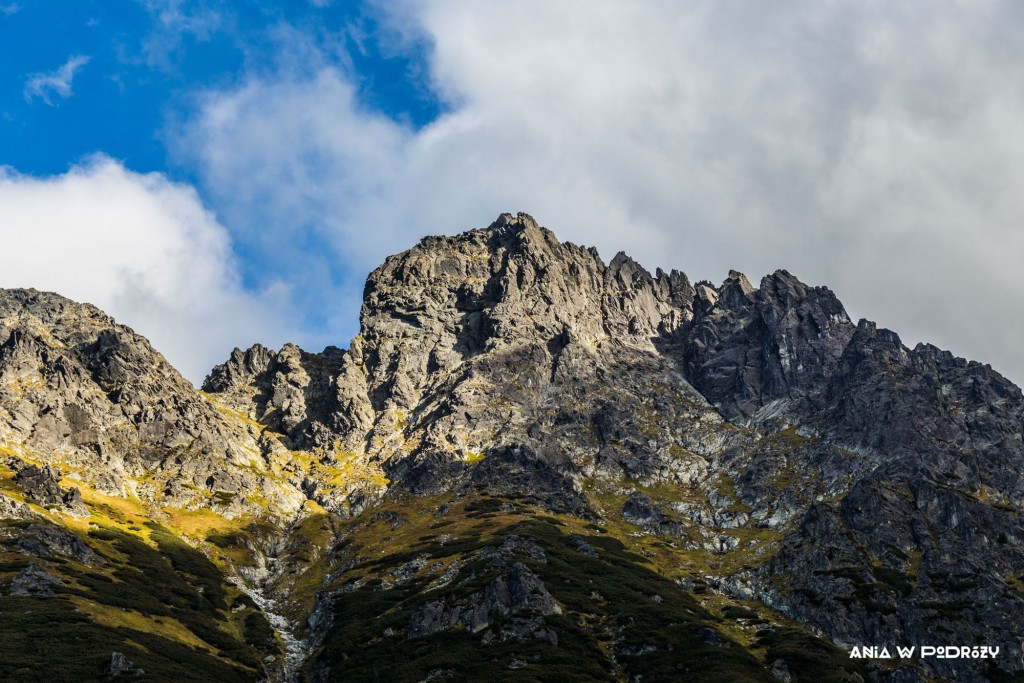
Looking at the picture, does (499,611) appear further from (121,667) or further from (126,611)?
(126,611)

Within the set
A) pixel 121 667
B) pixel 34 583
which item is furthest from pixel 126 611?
pixel 121 667

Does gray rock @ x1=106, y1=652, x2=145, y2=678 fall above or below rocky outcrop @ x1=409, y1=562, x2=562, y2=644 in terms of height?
below

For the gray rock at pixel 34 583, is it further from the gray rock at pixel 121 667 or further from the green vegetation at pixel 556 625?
the green vegetation at pixel 556 625

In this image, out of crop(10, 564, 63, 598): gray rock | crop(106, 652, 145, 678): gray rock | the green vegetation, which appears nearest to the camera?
crop(106, 652, 145, 678): gray rock

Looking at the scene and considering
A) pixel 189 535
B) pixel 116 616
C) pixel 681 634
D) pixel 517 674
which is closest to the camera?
pixel 517 674

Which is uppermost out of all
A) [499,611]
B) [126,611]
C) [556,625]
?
[499,611]

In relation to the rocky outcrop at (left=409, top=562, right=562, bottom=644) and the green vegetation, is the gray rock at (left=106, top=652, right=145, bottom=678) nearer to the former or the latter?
the green vegetation

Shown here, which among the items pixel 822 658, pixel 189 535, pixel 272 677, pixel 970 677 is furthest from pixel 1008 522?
pixel 189 535

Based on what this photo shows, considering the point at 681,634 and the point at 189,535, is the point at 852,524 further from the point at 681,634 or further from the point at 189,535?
the point at 189,535

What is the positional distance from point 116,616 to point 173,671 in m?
26.3

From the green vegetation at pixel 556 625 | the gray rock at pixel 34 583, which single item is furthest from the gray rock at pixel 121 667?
the green vegetation at pixel 556 625

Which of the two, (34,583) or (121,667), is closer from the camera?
(121,667)

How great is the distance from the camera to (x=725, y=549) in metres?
200

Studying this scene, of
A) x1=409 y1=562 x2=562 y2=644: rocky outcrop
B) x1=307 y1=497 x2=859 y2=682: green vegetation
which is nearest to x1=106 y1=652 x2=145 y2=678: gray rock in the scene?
x1=307 y1=497 x2=859 y2=682: green vegetation
